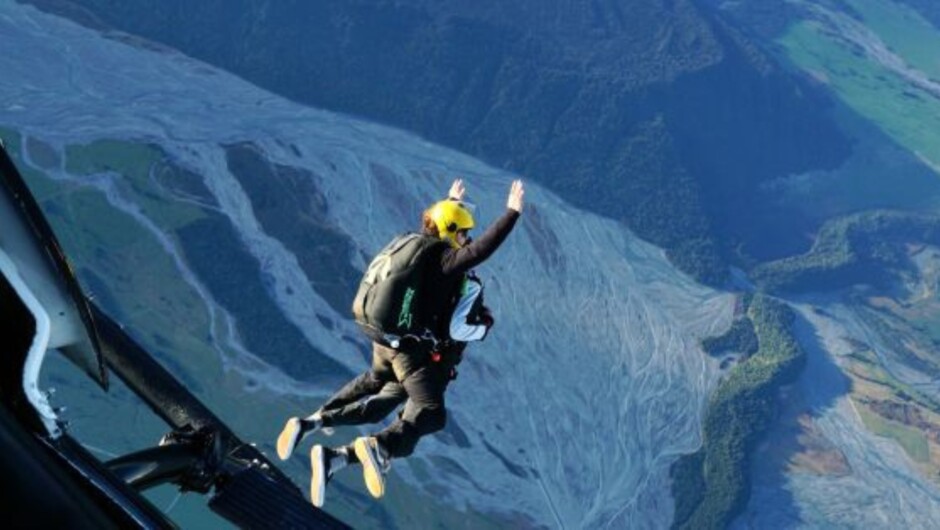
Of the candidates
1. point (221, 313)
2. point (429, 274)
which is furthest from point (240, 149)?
point (429, 274)

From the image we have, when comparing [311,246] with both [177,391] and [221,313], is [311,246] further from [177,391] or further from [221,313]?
[177,391]

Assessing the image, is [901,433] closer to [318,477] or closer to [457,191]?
[457,191]

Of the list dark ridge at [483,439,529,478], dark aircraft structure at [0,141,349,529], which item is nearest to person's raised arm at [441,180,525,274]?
dark aircraft structure at [0,141,349,529]

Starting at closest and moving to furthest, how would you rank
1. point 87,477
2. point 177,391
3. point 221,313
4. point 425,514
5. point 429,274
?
point 87,477 < point 177,391 < point 429,274 < point 425,514 < point 221,313

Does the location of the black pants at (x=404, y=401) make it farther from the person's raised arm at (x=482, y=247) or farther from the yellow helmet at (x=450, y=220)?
the yellow helmet at (x=450, y=220)

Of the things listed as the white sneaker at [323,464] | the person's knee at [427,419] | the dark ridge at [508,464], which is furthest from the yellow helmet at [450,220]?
the dark ridge at [508,464]

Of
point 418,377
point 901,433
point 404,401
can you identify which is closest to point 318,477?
point 418,377
